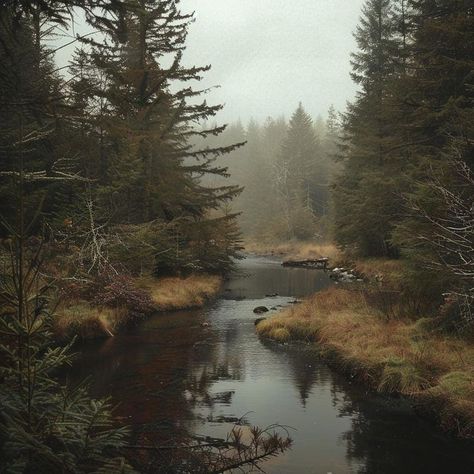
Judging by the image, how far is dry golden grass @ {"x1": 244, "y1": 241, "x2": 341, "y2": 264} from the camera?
44078 millimetres

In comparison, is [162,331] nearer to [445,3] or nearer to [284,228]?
[445,3]

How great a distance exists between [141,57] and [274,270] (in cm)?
2005

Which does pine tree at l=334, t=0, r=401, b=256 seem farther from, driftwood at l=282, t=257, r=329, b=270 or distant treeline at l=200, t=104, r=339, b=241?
distant treeline at l=200, t=104, r=339, b=241

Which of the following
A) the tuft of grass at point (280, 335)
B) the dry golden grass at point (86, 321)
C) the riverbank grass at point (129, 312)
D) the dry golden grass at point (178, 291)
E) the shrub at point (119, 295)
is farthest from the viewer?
the dry golden grass at point (178, 291)

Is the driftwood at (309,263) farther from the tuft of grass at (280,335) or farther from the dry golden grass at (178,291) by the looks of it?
the tuft of grass at (280,335)

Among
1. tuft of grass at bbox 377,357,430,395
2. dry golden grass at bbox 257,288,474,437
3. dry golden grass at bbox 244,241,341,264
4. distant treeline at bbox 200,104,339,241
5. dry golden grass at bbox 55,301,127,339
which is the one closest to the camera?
dry golden grass at bbox 257,288,474,437

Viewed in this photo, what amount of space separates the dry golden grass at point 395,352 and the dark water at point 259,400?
19.7 inches

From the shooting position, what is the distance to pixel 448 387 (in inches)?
364

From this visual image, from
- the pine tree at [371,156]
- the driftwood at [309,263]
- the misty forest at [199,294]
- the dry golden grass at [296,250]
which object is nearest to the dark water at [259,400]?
the misty forest at [199,294]

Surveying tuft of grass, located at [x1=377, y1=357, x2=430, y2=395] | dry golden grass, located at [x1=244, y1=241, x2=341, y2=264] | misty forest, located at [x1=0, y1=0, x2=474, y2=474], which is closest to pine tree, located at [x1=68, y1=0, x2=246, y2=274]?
misty forest, located at [x1=0, y1=0, x2=474, y2=474]

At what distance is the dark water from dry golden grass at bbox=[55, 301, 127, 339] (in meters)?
0.65

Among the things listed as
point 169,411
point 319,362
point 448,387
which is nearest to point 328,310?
Answer: point 319,362

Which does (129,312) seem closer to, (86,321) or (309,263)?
(86,321)

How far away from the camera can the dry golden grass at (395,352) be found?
9.02 metres
